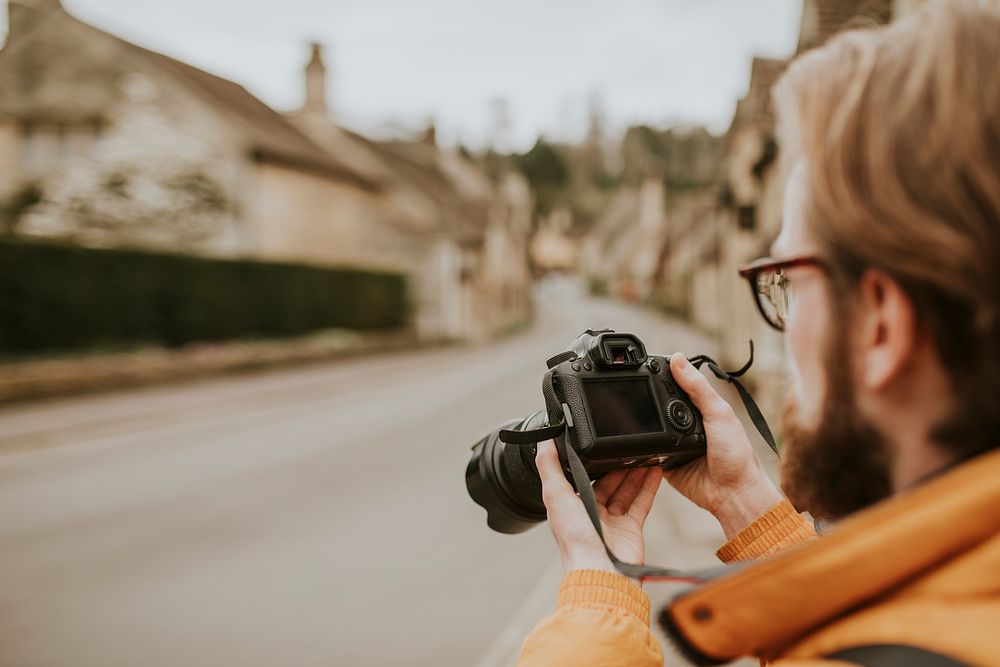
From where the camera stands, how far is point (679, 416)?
137cm

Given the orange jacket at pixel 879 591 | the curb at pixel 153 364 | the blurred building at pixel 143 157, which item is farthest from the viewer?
the blurred building at pixel 143 157

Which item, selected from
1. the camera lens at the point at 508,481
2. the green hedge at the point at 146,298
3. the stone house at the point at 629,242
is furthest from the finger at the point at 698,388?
the stone house at the point at 629,242

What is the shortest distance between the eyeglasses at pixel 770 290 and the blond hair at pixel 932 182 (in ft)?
0.77

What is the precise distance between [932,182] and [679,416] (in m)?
0.69

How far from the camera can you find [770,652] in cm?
87

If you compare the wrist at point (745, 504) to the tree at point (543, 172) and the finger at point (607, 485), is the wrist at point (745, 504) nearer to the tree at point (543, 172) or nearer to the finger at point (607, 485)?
the finger at point (607, 485)

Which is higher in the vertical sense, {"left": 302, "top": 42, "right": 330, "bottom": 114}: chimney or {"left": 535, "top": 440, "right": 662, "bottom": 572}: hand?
{"left": 302, "top": 42, "right": 330, "bottom": 114}: chimney

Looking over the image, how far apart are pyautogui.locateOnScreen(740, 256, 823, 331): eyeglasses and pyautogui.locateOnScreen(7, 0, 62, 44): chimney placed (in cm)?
1603

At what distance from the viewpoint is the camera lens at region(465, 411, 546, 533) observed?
148cm

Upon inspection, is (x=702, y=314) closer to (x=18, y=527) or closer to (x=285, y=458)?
(x=285, y=458)

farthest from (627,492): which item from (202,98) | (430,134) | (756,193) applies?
(430,134)

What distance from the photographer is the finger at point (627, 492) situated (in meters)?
1.37

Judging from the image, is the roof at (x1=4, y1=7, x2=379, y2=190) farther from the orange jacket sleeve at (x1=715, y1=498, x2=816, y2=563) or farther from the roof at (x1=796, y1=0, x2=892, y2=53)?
the orange jacket sleeve at (x1=715, y1=498, x2=816, y2=563)

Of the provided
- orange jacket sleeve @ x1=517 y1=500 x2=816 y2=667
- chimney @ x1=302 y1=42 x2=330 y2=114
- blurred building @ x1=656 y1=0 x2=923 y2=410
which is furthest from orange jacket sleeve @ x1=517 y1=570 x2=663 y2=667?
chimney @ x1=302 y1=42 x2=330 y2=114
